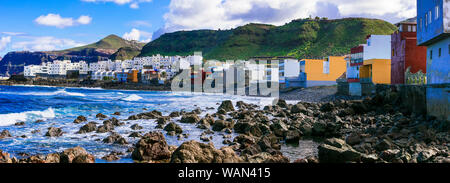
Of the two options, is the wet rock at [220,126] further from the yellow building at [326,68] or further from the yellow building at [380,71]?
the yellow building at [326,68]

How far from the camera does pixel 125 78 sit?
125062 millimetres

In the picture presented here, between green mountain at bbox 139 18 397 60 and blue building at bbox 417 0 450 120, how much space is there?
93866 mm

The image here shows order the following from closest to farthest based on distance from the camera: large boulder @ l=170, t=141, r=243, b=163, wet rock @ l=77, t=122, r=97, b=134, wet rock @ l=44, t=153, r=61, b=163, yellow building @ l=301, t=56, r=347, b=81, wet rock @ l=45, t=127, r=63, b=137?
large boulder @ l=170, t=141, r=243, b=163, wet rock @ l=44, t=153, r=61, b=163, wet rock @ l=45, t=127, r=63, b=137, wet rock @ l=77, t=122, r=97, b=134, yellow building @ l=301, t=56, r=347, b=81

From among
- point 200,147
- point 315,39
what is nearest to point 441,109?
point 200,147

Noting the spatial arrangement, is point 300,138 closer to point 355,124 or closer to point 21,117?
point 355,124

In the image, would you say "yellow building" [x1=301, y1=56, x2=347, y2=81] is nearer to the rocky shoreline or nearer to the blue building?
the rocky shoreline

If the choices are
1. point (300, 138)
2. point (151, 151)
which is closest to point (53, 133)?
point (151, 151)

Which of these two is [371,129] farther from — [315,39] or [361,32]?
[315,39]

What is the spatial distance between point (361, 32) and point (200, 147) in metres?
134

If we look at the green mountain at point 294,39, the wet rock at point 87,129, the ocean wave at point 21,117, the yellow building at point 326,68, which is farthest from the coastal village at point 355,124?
the green mountain at point 294,39

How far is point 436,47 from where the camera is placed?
21.3 meters

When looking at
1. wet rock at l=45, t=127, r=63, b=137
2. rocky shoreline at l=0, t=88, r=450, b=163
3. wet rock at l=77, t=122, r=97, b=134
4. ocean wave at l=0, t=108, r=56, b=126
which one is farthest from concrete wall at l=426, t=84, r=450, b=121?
ocean wave at l=0, t=108, r=56, b=126

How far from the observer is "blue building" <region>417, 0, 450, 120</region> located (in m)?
17.2

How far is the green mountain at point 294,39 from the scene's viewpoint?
129500 millimetres
